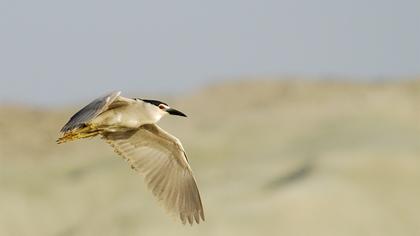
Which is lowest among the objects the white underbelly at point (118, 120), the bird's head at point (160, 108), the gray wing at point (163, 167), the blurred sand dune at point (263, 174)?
the blurred sand dune at point (263, 174)

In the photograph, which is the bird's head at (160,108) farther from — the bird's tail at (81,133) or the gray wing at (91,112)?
the gray wing at (91,112)

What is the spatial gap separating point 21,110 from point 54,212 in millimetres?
27842

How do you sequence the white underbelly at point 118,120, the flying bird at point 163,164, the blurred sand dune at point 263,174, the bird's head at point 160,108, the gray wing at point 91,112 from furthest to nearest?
the blurred sand dune at point 263,174, the flying bird at point 163,164, the bird's head at point 160,108, the white underbelly at point 118,120, the gray wing at point 91,112

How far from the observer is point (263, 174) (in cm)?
3347

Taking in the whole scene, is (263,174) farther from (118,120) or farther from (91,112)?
(91,112)

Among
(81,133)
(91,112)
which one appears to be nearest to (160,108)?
(81,133)

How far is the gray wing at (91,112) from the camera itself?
497 inches

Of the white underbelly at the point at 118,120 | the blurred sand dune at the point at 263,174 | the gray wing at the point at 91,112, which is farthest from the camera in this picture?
the blurred sand dune at the point at 263,174

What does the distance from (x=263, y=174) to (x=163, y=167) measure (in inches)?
716

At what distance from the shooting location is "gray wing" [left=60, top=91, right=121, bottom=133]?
12.6 meters

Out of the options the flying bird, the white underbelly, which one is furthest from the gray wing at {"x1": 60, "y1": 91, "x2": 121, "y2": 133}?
the flying bird

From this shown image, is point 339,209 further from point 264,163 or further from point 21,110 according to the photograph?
point 21,110

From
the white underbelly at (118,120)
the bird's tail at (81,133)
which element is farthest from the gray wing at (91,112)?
the bird's tail at (81,133)

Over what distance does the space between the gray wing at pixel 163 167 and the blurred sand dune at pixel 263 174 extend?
460 inches
